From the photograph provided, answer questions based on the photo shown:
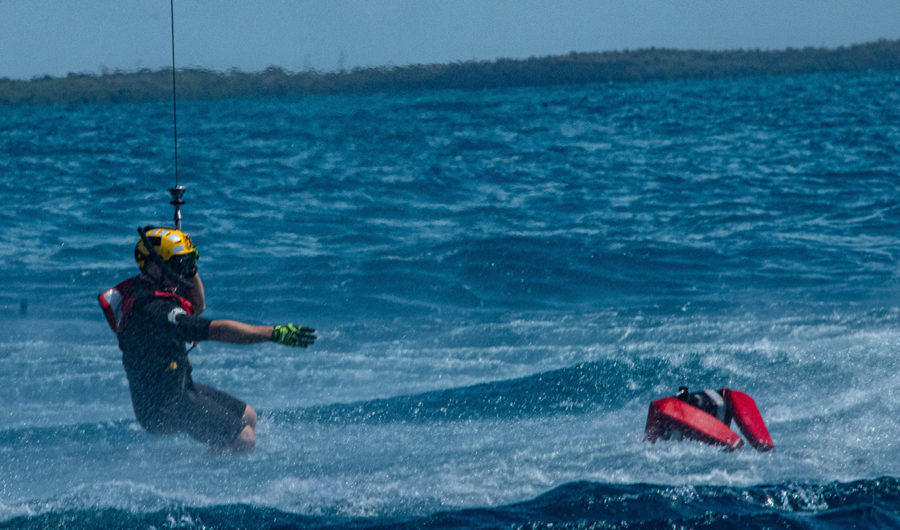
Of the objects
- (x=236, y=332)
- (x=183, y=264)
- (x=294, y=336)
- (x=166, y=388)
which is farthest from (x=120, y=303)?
(x=294, y=336)

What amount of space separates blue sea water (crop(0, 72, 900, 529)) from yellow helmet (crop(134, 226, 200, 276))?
128 centimetres

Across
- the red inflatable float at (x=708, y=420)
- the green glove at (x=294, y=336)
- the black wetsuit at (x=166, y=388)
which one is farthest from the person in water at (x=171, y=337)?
the red inflatable float at (x=708, y=420)

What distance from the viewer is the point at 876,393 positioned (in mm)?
6941

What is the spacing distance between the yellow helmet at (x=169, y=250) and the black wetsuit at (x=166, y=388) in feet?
0.61

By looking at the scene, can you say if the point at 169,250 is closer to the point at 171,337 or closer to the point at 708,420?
the point at 171,337

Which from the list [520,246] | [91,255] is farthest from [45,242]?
[520,246]

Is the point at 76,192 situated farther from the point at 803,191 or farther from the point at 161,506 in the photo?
the point at 161,506

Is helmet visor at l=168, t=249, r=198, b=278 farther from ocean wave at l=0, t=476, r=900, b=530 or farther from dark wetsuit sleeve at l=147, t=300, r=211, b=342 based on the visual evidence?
ocean wave at l=0, t=476, r=900, b=530

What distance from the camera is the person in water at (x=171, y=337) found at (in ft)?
18.9

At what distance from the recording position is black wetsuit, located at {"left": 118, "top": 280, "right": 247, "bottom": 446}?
5988 millimetres

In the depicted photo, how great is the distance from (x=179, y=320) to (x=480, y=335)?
186 inches

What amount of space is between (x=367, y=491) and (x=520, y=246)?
29.8ft

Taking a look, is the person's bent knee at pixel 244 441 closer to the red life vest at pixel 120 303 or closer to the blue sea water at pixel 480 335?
the blue sea water at pixel 480 335

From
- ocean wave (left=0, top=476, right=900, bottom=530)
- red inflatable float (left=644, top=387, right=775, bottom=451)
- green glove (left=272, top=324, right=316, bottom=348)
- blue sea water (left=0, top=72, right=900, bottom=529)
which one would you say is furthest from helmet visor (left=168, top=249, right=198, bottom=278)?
red inflatable float (left=644, top=387, right=775, bottom=451)
